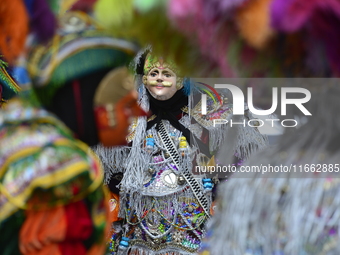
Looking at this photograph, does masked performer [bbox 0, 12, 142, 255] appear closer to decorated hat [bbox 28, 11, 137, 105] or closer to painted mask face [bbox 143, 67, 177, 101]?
decorated hat [bbox 28, 11, 137, 105]

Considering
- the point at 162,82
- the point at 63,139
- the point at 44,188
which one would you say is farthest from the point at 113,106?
the point at 162,82

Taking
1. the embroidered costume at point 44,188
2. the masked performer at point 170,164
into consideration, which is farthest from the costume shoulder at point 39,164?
the masked performer at point 170,164

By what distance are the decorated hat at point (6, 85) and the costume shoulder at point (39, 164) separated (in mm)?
1426

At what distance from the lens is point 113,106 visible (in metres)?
1.27

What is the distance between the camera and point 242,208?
118cm

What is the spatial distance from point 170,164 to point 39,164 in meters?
1.49

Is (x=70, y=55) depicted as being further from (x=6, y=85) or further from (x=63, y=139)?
(x=6, y=85)

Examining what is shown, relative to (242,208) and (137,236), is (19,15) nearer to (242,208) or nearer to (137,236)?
(242,208)

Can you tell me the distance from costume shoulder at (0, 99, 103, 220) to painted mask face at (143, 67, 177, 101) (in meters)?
1.39

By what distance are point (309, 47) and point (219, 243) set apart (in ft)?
1.56

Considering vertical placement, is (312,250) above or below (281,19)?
below

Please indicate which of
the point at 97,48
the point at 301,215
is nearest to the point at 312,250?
the point at 301,215

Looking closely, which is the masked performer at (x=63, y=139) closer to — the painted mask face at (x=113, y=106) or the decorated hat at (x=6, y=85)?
the painted mask face at (x=113, y=106)

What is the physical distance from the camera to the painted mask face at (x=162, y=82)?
2.64m
